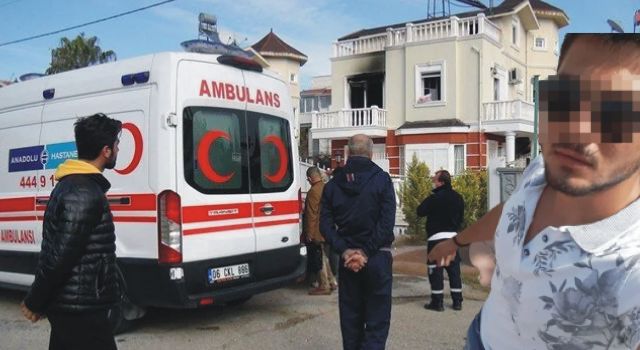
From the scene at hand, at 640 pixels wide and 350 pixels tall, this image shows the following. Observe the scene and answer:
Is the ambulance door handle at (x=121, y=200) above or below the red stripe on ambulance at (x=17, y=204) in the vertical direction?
above

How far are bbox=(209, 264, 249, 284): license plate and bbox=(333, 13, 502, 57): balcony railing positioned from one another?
18850 millimetres

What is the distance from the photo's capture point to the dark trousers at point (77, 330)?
3.13 metres

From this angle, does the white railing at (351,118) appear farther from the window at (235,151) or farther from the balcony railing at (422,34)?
the window at (235,151)

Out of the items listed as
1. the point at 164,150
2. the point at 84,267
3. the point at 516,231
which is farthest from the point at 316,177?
the point at 516,231

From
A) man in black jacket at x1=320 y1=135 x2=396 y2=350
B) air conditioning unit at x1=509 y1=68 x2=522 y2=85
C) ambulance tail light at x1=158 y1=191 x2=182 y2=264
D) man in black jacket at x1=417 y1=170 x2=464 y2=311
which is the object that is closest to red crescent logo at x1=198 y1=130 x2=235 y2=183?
ambulance tail light at x1=158 y1=191 x2=182 y2=264

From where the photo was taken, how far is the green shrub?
13.6 meters

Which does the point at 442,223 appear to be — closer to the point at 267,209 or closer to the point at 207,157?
the point at 267,209

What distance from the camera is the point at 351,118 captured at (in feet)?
81.0

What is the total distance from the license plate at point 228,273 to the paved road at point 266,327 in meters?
0.62

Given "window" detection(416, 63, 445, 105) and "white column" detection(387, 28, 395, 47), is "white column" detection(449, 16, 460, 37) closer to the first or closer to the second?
"window" detection(416, 63, 445, 105)

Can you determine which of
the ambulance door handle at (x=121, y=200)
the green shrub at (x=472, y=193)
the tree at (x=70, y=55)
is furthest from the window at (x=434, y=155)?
the ambulance door handle at (x=121, y=200)

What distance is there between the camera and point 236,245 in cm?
570

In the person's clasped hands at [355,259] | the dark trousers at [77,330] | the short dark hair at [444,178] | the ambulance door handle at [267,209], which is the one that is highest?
the short dark hair at [444,178]

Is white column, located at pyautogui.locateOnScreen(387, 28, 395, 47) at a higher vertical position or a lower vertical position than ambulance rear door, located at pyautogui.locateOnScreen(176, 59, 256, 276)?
higher
